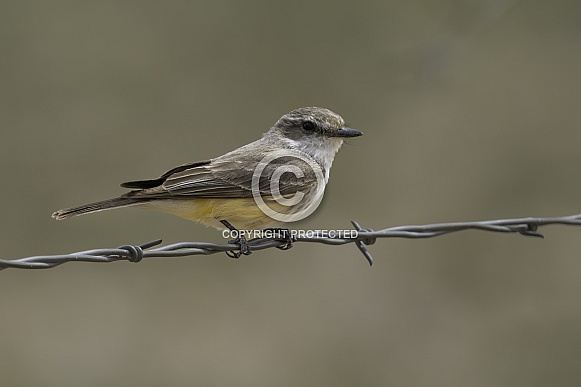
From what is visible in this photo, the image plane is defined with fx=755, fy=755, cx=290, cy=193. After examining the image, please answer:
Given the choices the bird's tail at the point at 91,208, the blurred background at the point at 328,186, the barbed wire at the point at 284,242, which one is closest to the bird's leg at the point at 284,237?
the barbed wire at the point at 284,242

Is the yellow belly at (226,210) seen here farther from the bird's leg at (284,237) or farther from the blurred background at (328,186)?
the blurred background at (328,186)

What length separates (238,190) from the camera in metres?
5.15

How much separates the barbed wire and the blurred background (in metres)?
2.46

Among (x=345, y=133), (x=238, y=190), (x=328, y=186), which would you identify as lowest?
(x=328, y=186)

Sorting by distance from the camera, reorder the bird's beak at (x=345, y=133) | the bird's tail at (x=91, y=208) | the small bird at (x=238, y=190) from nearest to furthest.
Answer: the bird's tail at (x=91, y=208) < the small bird at (x=238, y=190) < the bird's beak at (x=345, y=133)

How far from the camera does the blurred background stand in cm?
810

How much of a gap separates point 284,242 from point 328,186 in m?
4.43

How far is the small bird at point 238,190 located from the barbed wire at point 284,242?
23cm

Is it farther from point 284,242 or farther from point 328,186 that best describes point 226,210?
point 328,186

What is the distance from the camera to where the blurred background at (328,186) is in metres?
8.10

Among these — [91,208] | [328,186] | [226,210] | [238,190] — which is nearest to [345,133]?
[238,190]

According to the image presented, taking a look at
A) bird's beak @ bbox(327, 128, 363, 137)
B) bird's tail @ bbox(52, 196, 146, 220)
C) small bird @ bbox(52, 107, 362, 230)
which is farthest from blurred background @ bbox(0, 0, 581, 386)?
bird's tail @ bbox(52, 196, 146, 220)

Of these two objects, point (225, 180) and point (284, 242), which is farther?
point (225, 180)

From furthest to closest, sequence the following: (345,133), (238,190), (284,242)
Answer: (345,133) → (238,190) → (284,242)
